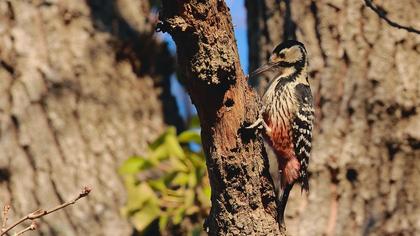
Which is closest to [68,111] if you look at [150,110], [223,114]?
[150,110]

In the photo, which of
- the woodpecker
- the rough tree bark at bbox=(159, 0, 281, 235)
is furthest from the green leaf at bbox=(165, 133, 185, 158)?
the rough tree bark at bbox=(159, 0, 281, 235)

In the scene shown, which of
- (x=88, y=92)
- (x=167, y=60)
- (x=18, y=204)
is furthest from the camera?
(x=167, y=60)

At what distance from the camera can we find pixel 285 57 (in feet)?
18.6

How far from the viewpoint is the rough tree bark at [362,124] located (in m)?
5.08

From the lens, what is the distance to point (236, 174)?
12.2ft

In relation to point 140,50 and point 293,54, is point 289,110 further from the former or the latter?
point 140,50

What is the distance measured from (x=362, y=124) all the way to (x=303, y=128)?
0.48 m

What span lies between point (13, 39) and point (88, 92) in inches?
25.5

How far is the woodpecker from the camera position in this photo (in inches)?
214

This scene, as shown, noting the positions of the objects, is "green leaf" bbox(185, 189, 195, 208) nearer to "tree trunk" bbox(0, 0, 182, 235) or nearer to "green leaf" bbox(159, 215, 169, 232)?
"green leaf" bbox(159, 215, 169, 232)

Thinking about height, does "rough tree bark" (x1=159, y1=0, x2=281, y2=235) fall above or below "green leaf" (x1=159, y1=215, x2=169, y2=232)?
above

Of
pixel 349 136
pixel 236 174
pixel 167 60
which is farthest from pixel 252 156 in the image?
pixel 167 60

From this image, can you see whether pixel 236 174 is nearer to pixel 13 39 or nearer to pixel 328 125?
pixel 328 125

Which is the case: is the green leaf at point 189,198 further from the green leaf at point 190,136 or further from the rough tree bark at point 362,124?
the rough tree bark at point 362,124
